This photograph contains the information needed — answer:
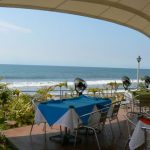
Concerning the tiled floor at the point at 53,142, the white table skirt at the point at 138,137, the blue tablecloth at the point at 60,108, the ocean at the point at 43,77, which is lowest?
the tiled floor at the point at 53,142

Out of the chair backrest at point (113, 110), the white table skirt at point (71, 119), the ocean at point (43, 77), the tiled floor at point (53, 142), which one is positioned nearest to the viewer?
the white table skirt at point (71, 119)

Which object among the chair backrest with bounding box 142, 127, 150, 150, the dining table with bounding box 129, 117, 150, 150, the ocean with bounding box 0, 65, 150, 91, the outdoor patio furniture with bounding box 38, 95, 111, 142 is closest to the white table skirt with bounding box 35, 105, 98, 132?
the outdoor patio furniture with bounding box 38, 95, 111, 142

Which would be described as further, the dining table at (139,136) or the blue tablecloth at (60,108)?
the blue tablecloth at (60,108)

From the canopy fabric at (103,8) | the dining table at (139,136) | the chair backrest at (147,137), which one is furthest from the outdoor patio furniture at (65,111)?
the canopy fabric at (103,8)

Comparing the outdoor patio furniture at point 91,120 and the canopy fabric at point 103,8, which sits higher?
the canopy fabric at point 103,8

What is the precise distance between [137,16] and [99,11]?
1.13 metres

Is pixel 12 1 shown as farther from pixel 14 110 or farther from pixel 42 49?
pixel 42 49

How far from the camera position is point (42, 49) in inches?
2146

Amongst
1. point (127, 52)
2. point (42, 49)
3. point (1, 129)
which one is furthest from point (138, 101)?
point (127, 52)

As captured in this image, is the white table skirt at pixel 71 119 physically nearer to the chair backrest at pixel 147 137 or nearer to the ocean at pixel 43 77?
the chair backrest at pixel 147 137

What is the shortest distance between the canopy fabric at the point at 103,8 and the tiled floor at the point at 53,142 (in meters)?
2.50

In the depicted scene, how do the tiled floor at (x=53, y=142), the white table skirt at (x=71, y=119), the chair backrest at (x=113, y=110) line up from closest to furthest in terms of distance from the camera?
the white table skirt at (x=71, y=119) < the tiled floor at (x=53, y=142) < the chair backrest at (x=113, y=110)

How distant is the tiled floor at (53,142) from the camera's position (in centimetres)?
583

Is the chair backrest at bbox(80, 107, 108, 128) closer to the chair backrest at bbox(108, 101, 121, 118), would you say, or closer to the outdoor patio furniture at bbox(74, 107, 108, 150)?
the outdoor patio furniture at bbox(74, 107, 108, 150)
